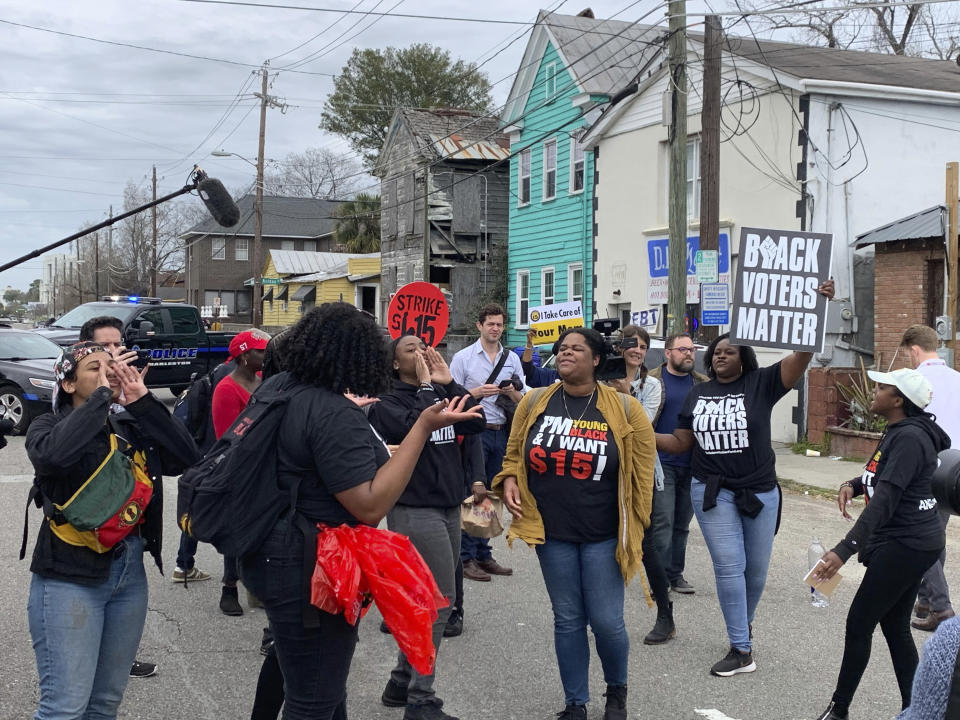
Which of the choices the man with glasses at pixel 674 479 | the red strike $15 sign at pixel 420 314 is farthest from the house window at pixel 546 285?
the red strike $15 sign at pixel 420 314

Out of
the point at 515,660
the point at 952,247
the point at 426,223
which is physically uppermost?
the point at 426,223

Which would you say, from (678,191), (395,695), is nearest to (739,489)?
(395,695)

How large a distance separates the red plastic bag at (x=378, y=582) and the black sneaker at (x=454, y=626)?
3.03 meters

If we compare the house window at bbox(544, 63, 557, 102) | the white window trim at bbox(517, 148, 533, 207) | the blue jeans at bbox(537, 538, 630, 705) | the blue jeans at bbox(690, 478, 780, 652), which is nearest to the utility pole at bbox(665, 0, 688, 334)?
the blue jeans at bbox(690, 478, 780, 652)

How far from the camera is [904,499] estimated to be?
442 cm

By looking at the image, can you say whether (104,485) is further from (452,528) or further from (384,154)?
(384,154)

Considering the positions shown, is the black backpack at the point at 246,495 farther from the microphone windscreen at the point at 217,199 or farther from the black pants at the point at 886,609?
the microphone windscreen at the point at 217,199

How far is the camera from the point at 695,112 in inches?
728

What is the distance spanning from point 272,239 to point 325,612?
2411 inches

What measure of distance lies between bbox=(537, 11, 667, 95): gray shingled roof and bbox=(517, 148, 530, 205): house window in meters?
2.98

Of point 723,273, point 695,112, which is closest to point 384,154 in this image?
point 695,112

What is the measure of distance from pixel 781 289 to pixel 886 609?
2.19 meters

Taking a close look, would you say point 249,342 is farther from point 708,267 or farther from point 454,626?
point 708,267

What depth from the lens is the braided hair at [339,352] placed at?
10.3ft
